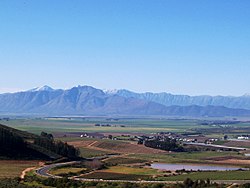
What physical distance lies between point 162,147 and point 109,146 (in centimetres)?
1528

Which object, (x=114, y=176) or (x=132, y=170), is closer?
(x=114, y=176)

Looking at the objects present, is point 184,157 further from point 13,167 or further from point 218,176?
point 13,167

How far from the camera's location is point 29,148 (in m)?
112

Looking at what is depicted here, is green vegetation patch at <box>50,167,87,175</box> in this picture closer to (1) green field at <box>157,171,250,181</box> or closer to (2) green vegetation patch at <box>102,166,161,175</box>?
(2) green vegetation patch at <box>102,166,161,175</box>

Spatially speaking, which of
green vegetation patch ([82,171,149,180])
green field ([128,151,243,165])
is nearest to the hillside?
green field ([128,151,243,165])

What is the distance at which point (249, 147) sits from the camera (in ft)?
535

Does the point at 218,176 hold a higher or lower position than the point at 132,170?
higher

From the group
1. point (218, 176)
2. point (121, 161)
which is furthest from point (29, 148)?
point (218, 176)

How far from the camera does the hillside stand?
106 m

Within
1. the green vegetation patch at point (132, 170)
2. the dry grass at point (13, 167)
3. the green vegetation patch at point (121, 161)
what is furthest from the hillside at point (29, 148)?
the green vegetation patch at point (132, 170)

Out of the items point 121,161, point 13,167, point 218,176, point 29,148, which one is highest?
point 29,148

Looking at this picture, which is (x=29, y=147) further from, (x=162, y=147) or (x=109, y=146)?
(x=162, y=147)

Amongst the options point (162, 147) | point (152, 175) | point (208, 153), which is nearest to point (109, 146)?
point (162, 147)

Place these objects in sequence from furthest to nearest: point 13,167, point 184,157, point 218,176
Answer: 1. point 184,157
2. point 13,167
3. point 218,176
